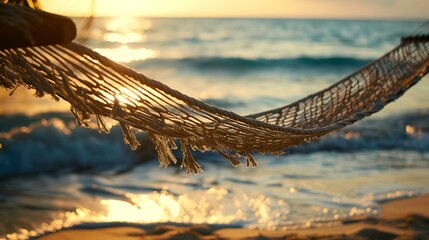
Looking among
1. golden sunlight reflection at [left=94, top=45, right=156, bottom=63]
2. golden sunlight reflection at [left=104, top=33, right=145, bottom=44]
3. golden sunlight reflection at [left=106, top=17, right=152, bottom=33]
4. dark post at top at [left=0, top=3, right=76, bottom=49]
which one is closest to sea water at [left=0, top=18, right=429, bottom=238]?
dark post at top at [left=0, top=3, right=76, bottom=49]

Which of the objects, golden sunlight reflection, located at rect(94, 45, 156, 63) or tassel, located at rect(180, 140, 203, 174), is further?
golden sunlight reflection, located at rect(94, 45, 156, 63)

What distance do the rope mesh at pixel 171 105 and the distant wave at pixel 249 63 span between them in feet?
37.0

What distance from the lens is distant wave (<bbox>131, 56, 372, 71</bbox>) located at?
1404 centimetres

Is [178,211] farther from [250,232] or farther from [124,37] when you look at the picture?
[124,37]

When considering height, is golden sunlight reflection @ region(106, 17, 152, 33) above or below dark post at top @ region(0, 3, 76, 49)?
above

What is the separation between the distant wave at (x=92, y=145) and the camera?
5.98 metres

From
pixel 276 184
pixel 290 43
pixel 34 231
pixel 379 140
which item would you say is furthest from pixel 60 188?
pixel 290 43

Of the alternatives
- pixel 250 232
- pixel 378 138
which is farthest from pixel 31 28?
pixel 378 138

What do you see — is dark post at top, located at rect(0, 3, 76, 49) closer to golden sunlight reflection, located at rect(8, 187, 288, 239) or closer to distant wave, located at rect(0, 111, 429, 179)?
golden sunlight reflection, located at rect(8, 187, 288, 239)

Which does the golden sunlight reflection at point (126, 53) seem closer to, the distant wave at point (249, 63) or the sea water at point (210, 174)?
the distant wave at point (249, 63)

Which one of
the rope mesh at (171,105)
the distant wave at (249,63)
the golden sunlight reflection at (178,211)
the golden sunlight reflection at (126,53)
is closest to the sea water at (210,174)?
the golden sunlight reflection at (178,211)

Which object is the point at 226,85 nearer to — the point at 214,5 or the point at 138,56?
the point at 138,56

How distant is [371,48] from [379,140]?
1134cm

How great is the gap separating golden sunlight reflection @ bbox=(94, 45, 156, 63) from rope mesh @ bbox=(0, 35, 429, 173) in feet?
40.3
